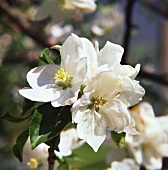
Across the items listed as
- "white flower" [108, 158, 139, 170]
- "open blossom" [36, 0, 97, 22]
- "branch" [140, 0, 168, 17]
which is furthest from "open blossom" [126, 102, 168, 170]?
"branch" [140, 0, 168, 17]

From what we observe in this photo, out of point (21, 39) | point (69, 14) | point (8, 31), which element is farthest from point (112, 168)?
point (21, 39)

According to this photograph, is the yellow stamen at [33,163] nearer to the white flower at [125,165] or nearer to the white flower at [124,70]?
the white flower at [125,165]

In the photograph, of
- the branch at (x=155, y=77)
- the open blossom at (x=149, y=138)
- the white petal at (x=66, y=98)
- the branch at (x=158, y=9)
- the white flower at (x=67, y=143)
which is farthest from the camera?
the branch at (x=158, y=9)

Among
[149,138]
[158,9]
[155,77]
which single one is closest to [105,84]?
[149,138]

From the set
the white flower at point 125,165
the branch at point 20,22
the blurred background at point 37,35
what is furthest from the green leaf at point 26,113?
the branch at point 20,22

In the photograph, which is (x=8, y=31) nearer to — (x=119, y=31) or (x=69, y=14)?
(x=119, y=31)

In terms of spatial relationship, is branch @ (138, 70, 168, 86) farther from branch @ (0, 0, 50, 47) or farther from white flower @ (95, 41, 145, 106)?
white flower @ (95, 41, 145, 106)
